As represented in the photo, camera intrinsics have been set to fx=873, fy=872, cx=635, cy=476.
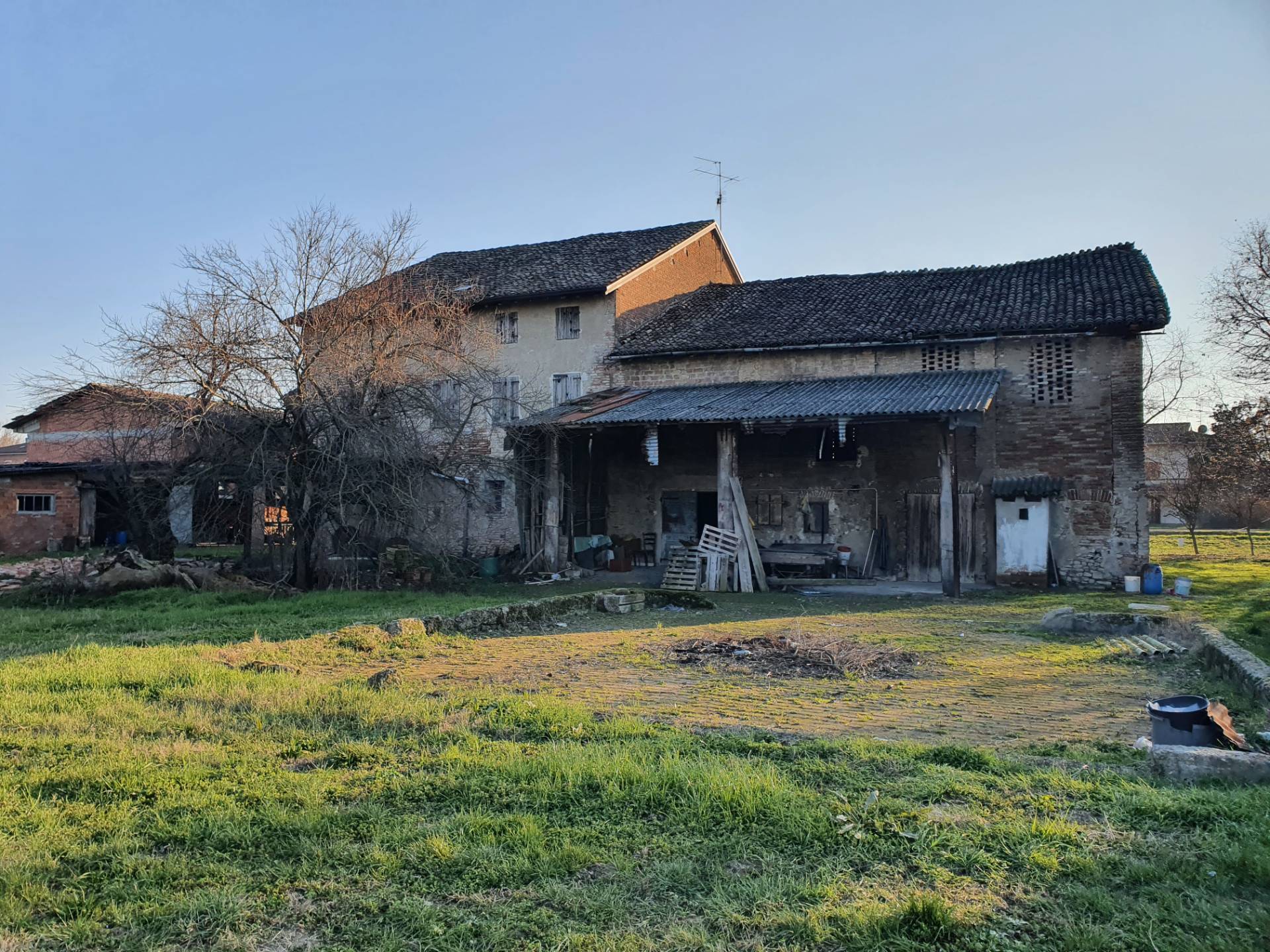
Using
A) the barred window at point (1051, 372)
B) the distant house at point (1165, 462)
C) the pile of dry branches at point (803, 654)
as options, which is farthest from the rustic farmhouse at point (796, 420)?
the distant house at point (1165, 462)

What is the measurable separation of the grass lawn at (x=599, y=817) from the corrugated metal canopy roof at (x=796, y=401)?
914cm

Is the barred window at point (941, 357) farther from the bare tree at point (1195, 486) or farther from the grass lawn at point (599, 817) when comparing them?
the grass lawn at point (599, 817)

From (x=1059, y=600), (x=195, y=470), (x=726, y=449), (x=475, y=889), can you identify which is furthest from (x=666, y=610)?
(x=475, y=889)

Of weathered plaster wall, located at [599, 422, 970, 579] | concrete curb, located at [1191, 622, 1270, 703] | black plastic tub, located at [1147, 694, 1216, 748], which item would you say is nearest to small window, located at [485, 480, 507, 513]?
weathered plaster wall, located at [599, 422, 970, 579]

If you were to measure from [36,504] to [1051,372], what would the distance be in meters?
28.5

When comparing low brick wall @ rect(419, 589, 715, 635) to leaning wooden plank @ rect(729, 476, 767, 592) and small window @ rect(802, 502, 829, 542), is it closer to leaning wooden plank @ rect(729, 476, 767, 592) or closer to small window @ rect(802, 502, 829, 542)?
leaning wooden plank @ rect(729, 476, 767, 592)

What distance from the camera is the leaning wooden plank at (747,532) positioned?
18500mm

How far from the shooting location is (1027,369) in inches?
741

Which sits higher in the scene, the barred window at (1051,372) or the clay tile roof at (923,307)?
the clay tile roof at (923,307)

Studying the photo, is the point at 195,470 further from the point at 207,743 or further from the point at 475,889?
the point at 475,889

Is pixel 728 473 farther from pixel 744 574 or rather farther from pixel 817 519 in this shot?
pixel 817 519

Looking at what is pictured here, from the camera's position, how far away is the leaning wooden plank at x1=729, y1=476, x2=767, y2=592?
18500mm

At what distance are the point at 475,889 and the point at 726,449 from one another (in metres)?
15.2

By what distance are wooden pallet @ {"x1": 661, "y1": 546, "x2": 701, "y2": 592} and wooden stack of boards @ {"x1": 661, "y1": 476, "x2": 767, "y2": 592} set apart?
0.6 inches
